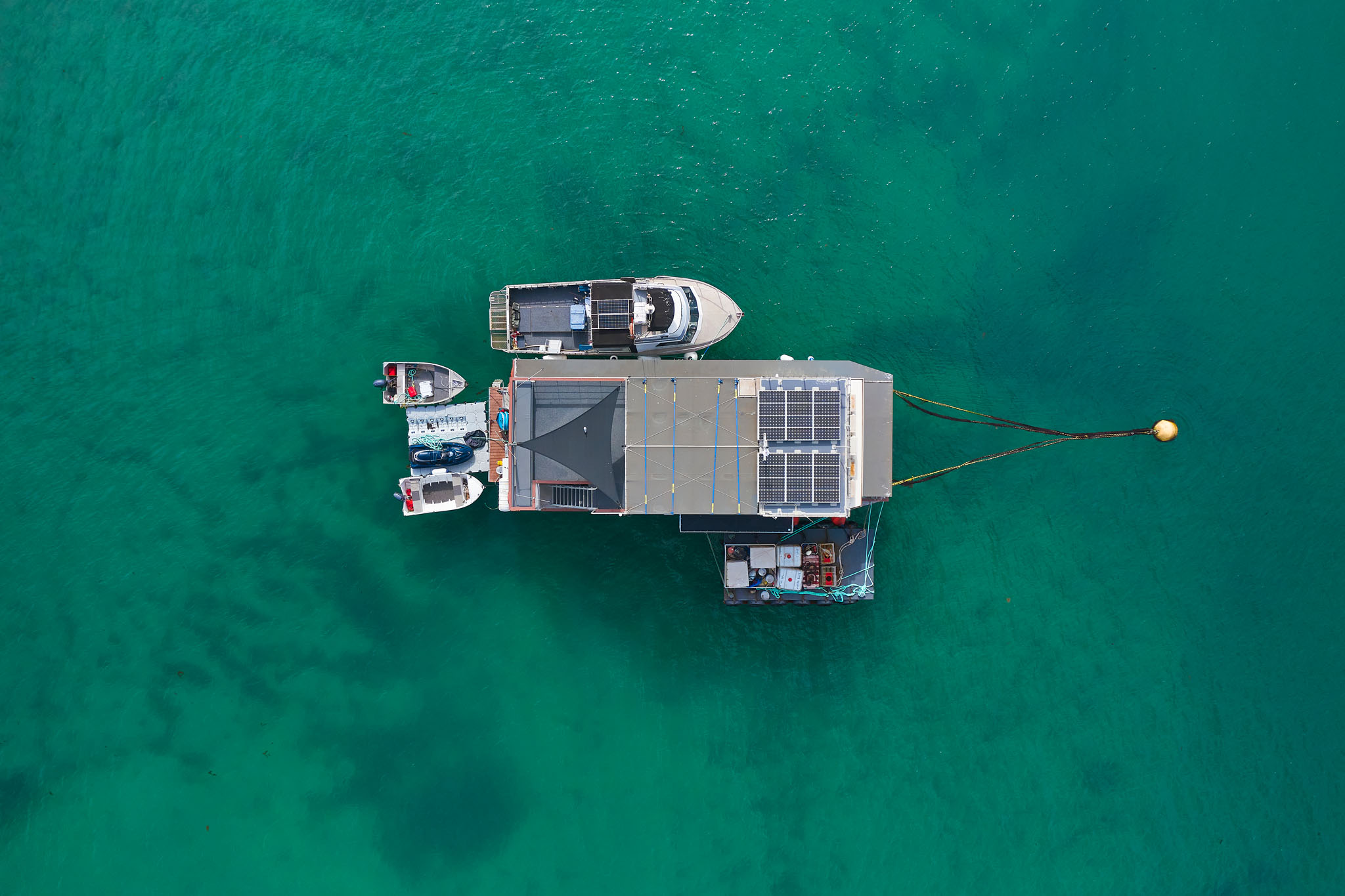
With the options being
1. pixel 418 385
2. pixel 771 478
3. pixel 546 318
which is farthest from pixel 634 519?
pixel 418 385

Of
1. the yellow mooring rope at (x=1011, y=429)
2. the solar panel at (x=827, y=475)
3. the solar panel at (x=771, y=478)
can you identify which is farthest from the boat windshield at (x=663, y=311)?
the yellow mooring rope at (x=1011, y=429)

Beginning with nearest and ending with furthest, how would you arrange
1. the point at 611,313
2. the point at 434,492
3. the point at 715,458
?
the point at 715,458 < the point at 611,313 < the point at 434,492

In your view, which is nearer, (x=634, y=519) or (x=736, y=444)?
(x=736, y=444)

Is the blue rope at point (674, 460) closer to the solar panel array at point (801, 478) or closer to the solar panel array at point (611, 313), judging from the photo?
the solar panel array at point (801, 478)

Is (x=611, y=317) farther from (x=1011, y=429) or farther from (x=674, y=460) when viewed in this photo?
(x=1011, y=429)

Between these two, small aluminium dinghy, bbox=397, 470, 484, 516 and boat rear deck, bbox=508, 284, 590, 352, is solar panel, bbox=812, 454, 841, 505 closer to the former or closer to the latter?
boat rear deck, bbox=508, 284, 590, 352

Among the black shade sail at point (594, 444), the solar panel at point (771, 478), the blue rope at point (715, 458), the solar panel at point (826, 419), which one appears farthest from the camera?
the black shade sail at point (594, 444)

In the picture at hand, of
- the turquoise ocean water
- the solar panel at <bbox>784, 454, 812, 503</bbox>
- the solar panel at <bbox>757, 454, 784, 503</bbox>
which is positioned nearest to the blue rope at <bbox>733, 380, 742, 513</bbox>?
the solar panel at <bbox>757, 454, 784, 503</bbox>

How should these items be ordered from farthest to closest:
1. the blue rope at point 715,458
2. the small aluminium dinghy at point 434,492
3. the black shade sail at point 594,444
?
the small aluminium dinghy at point 434,492
the black shade sail at point 594,444
the blue rope at point 715,458
